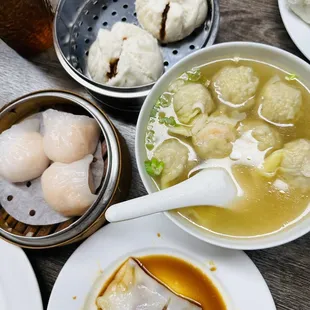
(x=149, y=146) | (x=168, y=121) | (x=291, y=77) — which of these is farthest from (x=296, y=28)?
(x=149, y=146)

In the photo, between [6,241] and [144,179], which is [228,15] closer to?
[144,179]

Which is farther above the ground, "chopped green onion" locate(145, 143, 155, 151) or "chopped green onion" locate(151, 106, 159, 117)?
"chopped green onion" locate(151, 106, 159, 117)

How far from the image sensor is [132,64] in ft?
5.51

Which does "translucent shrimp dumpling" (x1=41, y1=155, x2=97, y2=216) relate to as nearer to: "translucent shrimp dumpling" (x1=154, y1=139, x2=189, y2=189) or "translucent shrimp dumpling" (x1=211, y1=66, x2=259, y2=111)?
"translucent shrimp dumpling" (x1=154, y1=139, x2=189, y2=189)

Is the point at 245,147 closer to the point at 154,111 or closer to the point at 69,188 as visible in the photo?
the point at 154,111

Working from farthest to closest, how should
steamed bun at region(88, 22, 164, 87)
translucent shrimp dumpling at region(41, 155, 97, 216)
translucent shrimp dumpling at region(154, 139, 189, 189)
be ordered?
steamed bun at region(88, 22, 164, 87) < translucent shrimp dumpling at region(41, 155, 97, 216) < translucent shrimp dumpling at region(154, 139, 189, 189)

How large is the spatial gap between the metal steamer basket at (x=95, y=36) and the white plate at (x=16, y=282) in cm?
68

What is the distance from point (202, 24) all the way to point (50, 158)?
0.80 m

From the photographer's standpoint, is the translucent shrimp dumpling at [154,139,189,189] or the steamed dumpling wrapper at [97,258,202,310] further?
the steamed dumpling wrapper at [97,258,202,310]

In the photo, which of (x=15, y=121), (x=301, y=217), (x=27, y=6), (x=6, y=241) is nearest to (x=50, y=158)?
(x=15, y=121)

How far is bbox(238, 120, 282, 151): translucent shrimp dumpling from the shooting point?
1453mm

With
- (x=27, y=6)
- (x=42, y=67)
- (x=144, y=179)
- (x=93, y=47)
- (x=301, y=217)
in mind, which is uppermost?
(x=27, y=6)

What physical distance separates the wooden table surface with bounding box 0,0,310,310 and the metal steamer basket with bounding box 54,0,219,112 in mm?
107

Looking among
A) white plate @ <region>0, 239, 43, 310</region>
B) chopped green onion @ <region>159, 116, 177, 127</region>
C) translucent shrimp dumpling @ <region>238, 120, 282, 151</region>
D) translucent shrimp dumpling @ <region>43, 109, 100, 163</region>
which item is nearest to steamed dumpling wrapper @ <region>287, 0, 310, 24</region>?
A: translucent shrimp dumpling @ <region>238, 120, 282, 151</region>
